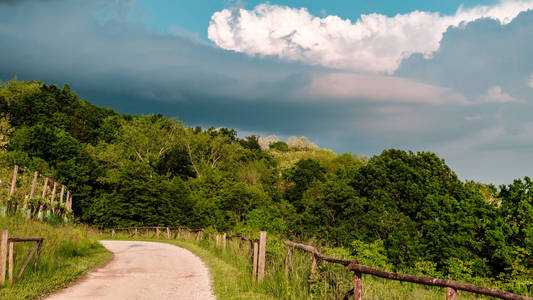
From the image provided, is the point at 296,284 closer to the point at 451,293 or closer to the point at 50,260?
the point at 451,293

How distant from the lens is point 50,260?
12297mm

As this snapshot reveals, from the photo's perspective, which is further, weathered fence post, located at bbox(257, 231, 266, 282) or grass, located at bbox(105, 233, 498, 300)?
weathered fence post, located at bbox(257, 231, 266, 282)

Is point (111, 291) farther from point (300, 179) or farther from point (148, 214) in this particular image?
point (300, 179)

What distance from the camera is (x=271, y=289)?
9.92 meters

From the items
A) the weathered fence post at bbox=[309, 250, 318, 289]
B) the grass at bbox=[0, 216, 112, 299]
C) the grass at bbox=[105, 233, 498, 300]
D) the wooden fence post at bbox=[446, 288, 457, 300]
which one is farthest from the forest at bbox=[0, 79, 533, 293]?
the wooden fence post at bbox=[446, 288, 457, 300]

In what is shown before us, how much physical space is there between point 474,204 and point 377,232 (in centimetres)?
687

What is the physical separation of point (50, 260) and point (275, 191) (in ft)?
201

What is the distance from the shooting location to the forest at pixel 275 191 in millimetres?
23781

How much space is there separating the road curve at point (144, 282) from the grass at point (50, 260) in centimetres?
43

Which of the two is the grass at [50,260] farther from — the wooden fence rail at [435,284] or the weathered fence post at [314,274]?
the wooden fence rail at [435,284]

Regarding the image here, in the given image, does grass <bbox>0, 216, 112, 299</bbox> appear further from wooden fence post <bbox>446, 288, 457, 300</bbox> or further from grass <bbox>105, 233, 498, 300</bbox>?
wooden fence post <bbox>446, 288, 457, 300</bbox>

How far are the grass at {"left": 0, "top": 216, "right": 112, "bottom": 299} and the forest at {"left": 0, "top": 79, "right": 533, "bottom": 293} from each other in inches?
331

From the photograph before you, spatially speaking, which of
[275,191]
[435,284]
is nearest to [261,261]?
[435,284]

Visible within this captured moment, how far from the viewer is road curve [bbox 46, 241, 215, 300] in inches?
392
